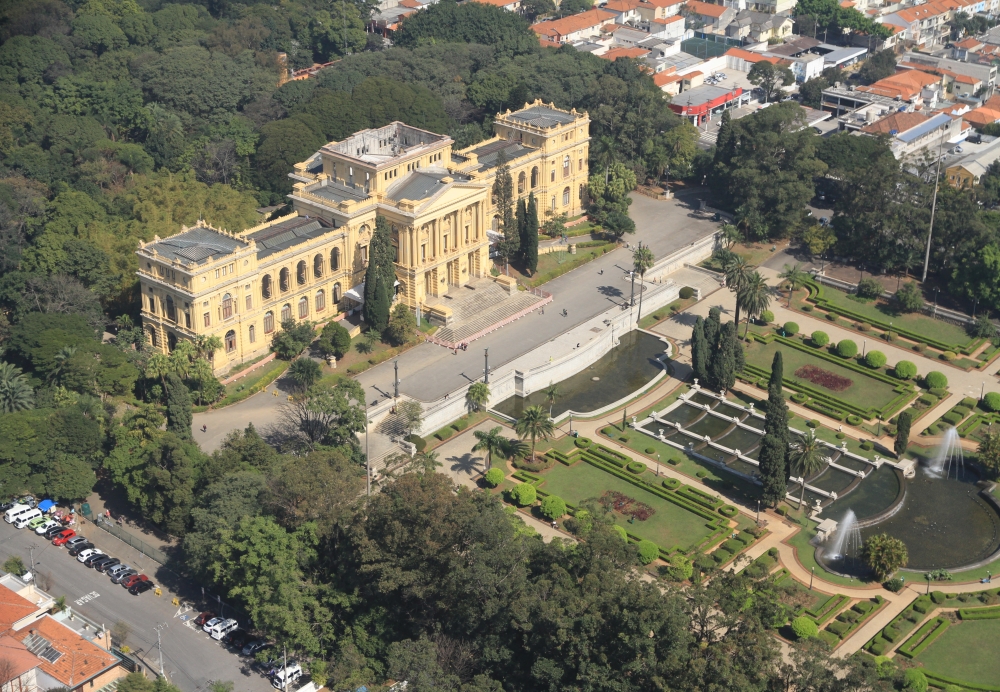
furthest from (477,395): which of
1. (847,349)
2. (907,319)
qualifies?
(907,319)

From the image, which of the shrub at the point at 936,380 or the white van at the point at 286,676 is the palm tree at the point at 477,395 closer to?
the white van at the point at 286,676

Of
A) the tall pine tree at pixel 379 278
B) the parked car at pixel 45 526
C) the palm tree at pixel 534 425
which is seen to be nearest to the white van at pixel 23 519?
the parked car at pixel 45 526

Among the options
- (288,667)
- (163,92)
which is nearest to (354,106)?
(163,92)

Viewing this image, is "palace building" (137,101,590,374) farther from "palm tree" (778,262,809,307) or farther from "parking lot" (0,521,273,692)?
"palm tree" (778,262,809,307)

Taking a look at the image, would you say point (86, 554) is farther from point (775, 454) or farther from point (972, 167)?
point (972, 167)

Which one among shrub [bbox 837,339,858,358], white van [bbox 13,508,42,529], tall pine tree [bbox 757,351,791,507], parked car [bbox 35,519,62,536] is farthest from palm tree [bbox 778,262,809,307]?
white van [bbox 13,508,42,529]

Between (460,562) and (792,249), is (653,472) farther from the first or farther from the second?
(792,249)

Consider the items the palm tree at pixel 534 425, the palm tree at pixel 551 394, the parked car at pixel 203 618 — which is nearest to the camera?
the parked car at pixel 203 618
